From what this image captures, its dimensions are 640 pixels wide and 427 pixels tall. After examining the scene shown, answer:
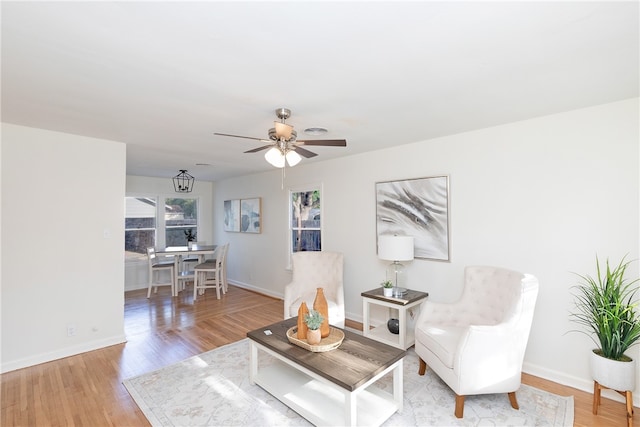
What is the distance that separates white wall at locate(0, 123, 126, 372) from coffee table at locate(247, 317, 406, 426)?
7.05ft

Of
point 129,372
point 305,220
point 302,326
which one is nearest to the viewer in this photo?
point 302,326

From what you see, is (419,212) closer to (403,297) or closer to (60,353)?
(403,297)

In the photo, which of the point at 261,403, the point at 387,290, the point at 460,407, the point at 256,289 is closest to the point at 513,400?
the point at 460,407

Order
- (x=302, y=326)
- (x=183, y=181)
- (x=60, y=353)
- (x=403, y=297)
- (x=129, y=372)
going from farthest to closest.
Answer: (x=183, y=181) → (x=403, y=297) → (x=60, y=353) → (x=129, y=372) → (x=302, y=326)

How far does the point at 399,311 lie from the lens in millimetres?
3203

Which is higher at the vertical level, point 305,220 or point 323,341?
point 305,220

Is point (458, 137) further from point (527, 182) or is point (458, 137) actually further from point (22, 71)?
point (22, 71)

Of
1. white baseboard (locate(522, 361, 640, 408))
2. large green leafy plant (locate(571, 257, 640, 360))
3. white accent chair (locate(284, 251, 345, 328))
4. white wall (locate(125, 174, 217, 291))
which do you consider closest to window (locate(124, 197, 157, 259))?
white wall (locate(125, 174, 217, 291))

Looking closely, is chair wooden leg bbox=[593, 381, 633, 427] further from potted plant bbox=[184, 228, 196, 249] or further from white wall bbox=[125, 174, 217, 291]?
potted plant bbox=[184, 228, 196, 249]

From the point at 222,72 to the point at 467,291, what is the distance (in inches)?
110

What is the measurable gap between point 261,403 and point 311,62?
250 centimetres

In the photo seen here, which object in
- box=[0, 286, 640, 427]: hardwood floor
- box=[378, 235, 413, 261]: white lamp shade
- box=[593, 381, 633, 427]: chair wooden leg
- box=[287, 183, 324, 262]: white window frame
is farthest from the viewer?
A: box=[287, 183, 324, 262]: white window frame

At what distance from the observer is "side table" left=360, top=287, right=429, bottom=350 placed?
315 cm

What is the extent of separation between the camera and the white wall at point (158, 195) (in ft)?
20.2
